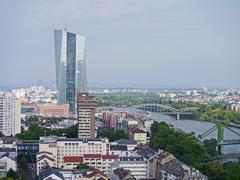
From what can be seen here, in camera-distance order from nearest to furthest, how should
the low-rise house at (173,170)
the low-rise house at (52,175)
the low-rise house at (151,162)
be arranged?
1. the low-rise house at (173,170)
2. the low-rise house at (52,175)
3. the low-rise house at (151,162)

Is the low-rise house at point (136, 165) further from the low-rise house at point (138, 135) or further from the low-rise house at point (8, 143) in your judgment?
the low-rise house at point (138, 135)

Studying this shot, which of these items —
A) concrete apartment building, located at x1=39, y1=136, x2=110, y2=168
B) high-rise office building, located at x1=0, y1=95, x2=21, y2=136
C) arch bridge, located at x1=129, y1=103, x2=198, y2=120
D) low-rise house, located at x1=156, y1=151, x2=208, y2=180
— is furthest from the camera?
arch bridge, located at x1=129, y1=103, x2=198, y2=120

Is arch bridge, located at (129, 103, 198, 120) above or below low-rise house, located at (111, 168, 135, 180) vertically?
below

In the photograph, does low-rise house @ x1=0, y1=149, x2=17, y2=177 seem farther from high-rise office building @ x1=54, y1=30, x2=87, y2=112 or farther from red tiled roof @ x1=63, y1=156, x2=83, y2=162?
high-rise office building @ x1=54, y1=30, x2=87, y2=112

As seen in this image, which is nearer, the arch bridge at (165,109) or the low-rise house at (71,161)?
the low-rise house at (71,161)

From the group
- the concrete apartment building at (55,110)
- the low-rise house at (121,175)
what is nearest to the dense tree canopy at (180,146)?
the low-rise house at (121,175)

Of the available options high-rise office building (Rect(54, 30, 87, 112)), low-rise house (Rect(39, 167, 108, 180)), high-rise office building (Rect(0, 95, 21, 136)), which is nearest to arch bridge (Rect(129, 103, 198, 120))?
high-rise office building (Rect(54, 30, 87, 112))

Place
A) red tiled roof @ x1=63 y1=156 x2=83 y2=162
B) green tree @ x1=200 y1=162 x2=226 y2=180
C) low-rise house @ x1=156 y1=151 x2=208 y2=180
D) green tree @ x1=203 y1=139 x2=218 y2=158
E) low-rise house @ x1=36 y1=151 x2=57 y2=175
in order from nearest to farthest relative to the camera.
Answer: low-rise house @ x1=156 y1=151 x2=208 y2=180 < green tree @ x1=200 y1=162 x2=226 y2=180 < low-rise house @ x1=36 y1=151 x2=57 y2=175 < red tiled roof @ x1=63 y1=156 x2=83 y2=162 < green tree @ x1=203 y1=139 x2=218 y2=158
